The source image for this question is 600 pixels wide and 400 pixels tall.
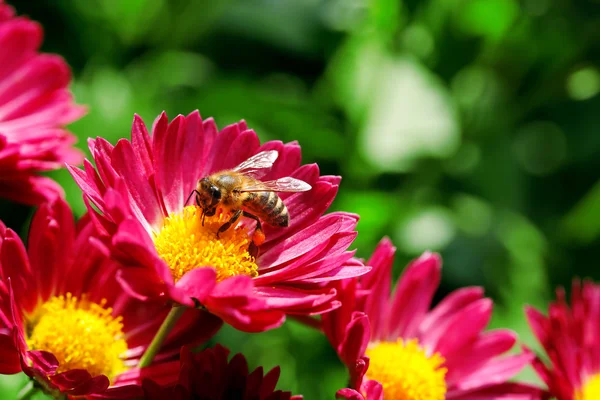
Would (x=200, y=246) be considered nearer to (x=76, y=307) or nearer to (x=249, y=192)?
(x=249, y=192)

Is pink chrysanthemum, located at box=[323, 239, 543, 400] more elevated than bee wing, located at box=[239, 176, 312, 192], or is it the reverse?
bee wing, located at box=[239, 176, 312, 192]

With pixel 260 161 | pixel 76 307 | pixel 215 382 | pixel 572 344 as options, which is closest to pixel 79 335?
pixel 76 307

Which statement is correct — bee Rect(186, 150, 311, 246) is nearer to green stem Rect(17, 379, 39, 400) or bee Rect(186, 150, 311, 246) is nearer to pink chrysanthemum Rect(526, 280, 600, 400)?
green stem Rect(17, 379, 39, 400)

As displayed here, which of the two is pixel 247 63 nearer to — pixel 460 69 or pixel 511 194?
pixel 460 69

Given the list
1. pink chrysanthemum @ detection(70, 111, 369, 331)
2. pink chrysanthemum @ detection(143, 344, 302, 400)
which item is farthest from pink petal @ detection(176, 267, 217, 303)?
pink chrysanthemum @ detection(143, 344, 302, 400)

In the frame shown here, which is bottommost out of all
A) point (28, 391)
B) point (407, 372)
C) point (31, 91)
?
point (28, 391)

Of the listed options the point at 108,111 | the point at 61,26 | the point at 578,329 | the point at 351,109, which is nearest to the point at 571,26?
the point at 351,109
